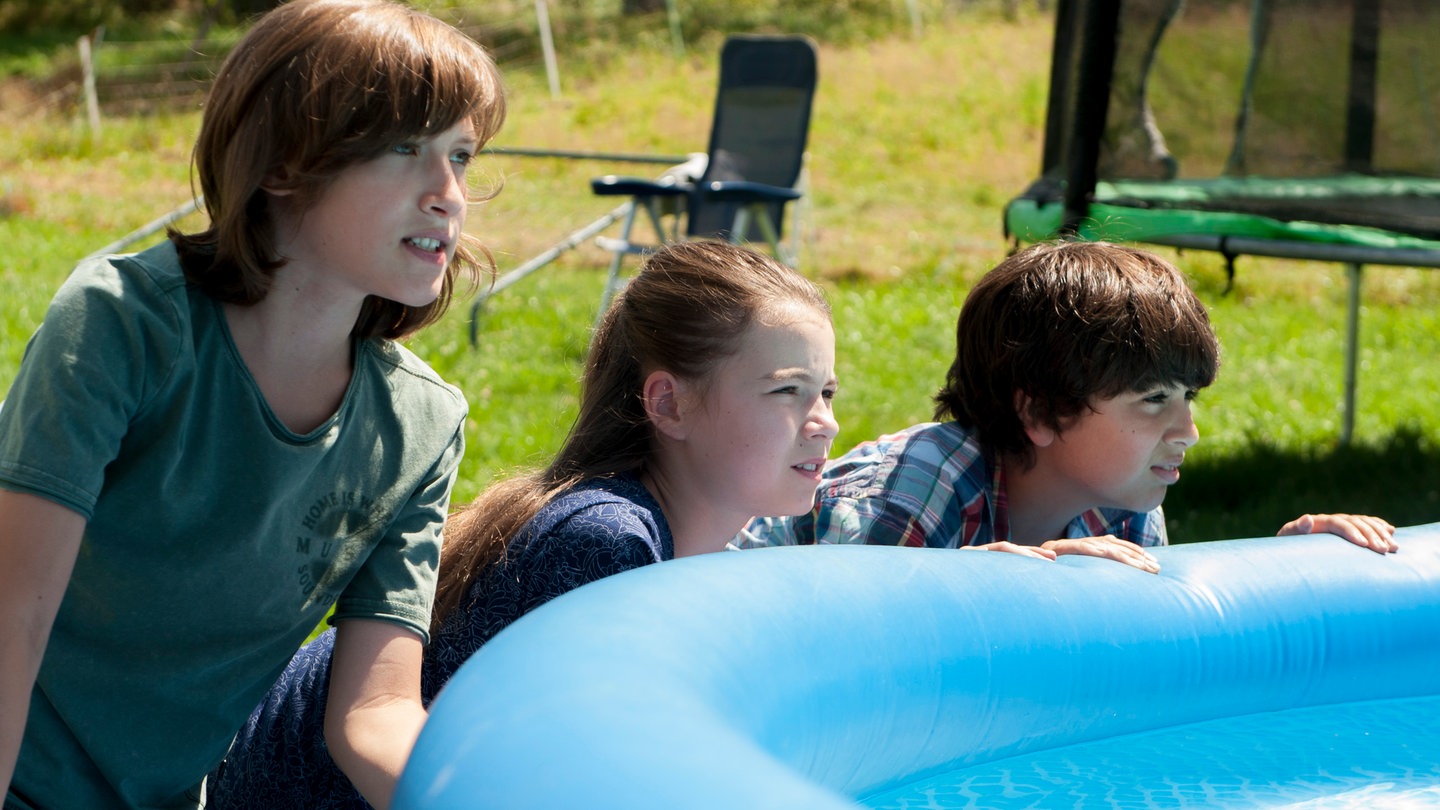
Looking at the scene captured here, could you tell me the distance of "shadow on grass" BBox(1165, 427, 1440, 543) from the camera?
417cm

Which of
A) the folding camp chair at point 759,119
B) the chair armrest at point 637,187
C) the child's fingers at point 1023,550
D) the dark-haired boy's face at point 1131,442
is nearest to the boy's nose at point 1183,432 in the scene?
the dark-haired boy's face at point 1131,442

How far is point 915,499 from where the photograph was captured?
238 cm

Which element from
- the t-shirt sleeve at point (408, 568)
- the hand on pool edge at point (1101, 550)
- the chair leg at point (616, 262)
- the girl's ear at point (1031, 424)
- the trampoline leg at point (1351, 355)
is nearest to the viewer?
the t-shirt sleeve at point (408, 568)

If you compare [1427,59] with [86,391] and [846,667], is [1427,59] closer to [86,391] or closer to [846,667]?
[846,667]

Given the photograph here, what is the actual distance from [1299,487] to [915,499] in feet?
8.87

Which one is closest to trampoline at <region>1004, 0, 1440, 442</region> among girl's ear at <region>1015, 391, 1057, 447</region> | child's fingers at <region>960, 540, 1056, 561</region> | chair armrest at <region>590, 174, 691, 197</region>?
chair armrest at <region>590, 174, 691, 197</region>

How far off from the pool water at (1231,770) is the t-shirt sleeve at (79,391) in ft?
3.46

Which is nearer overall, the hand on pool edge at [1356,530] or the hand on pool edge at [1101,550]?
the hand on pool edge at [1101,550]

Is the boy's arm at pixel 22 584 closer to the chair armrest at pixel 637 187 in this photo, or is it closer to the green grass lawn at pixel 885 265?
the green grass lawn at pixel 885 265

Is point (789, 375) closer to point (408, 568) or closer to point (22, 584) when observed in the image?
point (408, 568)

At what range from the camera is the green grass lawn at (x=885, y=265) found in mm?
4797

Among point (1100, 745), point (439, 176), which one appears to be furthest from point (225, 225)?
point (1100, 745)

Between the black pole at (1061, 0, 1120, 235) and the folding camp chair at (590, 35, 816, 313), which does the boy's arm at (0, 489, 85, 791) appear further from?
the folding camp chair at (590, 35, 816, 313)

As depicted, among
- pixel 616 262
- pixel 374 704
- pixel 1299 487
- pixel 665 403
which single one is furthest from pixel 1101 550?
pixel 616 262
